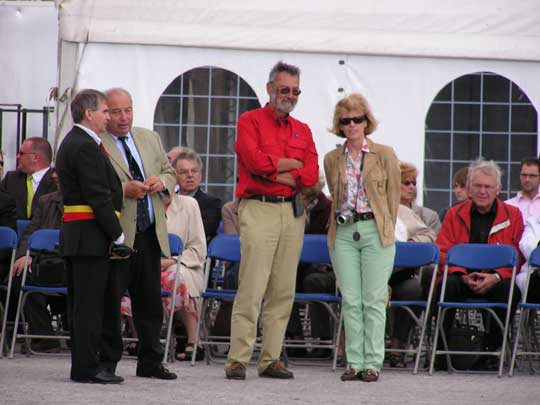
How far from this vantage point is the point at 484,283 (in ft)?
29.2

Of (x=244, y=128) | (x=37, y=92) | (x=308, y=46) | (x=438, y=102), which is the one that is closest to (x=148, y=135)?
(x=244, y=128)

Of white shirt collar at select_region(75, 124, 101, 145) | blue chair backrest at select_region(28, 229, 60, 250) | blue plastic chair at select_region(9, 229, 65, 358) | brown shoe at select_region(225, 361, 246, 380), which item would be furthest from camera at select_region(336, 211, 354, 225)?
blue chair backrest at select_region(28, 229, 60, 250)

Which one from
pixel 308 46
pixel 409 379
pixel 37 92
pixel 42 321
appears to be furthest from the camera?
pixel 37 92

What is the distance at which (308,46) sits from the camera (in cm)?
1088

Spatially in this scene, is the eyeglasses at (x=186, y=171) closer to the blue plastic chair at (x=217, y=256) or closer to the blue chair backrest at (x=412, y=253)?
the blue plastic chair at (x=217, y=256)

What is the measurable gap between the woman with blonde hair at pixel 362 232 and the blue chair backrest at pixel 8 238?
249 centimetres

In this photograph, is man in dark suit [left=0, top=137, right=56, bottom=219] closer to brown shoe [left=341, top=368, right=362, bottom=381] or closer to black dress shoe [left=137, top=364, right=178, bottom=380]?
black dress shoe [left=137, top=364, right=178, bottom=380]

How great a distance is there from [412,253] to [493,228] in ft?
2.17

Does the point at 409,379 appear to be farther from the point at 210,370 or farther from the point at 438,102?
the point at 438,102

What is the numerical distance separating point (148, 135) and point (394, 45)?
3.78 m

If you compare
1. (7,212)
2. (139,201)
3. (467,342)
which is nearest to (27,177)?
(7,212)

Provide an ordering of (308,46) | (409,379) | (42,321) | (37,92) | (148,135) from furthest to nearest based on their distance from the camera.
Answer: (37,92) → (308,46) → (42,321) → (409,379) → (148,135)

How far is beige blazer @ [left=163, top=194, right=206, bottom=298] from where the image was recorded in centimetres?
955

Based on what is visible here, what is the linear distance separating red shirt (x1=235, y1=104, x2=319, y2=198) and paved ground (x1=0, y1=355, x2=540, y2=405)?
1186 millimetres
